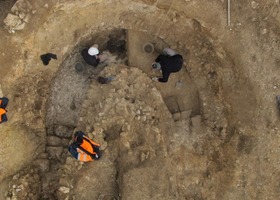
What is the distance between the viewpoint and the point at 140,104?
10039 mm

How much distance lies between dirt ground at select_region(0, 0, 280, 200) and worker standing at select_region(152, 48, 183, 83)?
0.32 m

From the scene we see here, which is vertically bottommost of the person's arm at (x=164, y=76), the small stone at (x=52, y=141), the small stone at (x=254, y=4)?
the small stone at (x=52, y=141)

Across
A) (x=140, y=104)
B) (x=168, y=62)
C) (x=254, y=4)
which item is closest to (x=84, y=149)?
(x=140, y=104)

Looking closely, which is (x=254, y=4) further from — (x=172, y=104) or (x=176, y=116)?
(x=176, y=116)

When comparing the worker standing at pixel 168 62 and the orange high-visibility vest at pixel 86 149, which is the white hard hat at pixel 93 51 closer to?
the worker standing at pixel 168 62

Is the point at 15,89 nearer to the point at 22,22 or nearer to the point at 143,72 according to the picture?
the point at 22,22

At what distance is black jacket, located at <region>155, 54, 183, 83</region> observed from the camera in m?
10.0

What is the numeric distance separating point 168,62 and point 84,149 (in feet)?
10.4

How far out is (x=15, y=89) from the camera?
31.0 feet

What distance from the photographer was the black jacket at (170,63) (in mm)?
10000

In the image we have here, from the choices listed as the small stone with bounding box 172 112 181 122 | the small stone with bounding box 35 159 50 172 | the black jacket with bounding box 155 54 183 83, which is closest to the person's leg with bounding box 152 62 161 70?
the black jacket with bounding box 155 54 183 83

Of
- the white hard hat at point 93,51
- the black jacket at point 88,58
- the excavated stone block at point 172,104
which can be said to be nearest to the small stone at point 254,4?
the excavated stone block at point 172,104

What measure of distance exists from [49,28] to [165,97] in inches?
145

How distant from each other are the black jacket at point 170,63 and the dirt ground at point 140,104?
0.50m
